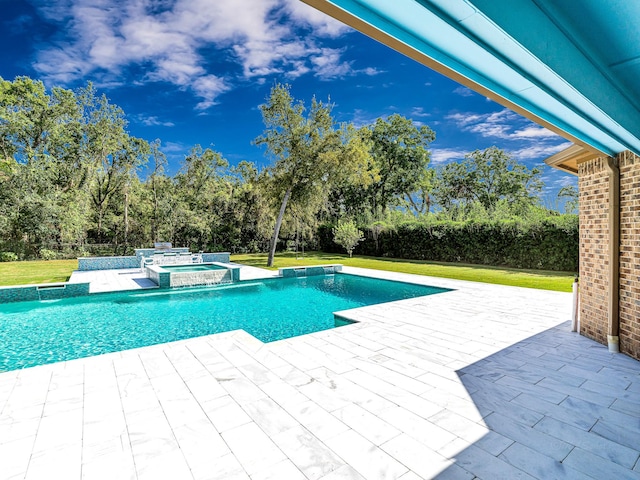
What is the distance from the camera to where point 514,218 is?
578 inches

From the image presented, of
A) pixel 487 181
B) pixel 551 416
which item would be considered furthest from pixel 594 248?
pixel 487 181

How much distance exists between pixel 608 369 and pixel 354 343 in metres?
2.86

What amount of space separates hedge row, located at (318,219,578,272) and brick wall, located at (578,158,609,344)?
964 centimetres

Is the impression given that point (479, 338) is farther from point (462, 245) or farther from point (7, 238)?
point (7, 238)

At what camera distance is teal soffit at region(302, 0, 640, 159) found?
1.07 meters

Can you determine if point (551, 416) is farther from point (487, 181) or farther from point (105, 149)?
point (487, 181)

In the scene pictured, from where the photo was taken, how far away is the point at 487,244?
50.9 ft

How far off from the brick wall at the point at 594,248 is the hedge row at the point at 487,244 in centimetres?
964

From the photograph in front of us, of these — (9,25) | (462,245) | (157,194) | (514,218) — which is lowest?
(462,245)

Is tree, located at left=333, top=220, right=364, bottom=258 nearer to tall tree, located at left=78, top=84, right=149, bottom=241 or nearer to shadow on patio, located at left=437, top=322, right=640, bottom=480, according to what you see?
tall tree, located at left=78, top=84, right=149, bottom=241

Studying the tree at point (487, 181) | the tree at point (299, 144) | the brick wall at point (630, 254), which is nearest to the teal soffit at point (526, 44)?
the brick wall at point (630, 254)

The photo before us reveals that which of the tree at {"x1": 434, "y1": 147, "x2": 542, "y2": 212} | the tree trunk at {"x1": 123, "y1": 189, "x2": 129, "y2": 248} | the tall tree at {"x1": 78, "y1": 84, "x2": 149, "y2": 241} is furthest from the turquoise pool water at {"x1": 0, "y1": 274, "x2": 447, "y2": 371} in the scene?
the tree at {"x1": 434, "y1": 147, "x2": 542, "y2": 212}

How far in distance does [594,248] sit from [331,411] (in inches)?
171

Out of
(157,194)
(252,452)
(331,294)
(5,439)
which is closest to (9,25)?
(157,194)
